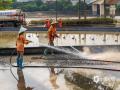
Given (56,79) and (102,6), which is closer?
(56,79)

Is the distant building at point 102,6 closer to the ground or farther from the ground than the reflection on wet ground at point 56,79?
farther from the ground

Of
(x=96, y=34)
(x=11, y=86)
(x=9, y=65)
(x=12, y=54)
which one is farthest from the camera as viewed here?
(x=96, y=34)

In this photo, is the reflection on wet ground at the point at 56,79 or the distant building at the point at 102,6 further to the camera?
the distant building at the point at 102,6

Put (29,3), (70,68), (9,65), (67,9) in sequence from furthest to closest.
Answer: (29,3) < (67,9) < (9,65) < (70,68)

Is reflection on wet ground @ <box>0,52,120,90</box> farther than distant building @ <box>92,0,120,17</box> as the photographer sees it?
No

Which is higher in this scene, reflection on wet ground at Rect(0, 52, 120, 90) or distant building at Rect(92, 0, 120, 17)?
distant building at Rect(92, 0, 120, 17)

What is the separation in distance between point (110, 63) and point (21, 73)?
3.31 meters

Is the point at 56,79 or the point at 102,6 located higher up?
the point at 102,6

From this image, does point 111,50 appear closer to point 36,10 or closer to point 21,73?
point 21,73

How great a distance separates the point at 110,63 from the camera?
13.8 m

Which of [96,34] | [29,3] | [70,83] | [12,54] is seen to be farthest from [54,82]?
[29,3]

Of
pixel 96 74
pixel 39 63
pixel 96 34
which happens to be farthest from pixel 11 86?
pixel 96 34

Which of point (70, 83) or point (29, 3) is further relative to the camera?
point (29, 3)

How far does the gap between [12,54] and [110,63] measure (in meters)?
4.79
